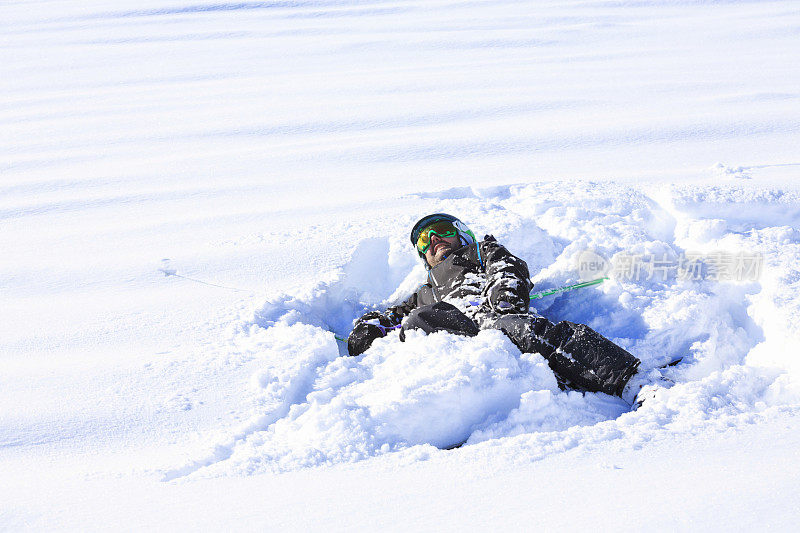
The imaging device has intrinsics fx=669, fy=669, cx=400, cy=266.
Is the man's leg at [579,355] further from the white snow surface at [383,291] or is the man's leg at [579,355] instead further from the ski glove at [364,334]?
the ski glove at [364,334]

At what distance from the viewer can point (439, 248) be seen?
3500mm

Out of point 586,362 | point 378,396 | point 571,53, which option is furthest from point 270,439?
point 571,53

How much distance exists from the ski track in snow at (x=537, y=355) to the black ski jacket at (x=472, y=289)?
0.25 metres

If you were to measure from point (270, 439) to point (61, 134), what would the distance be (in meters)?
5.10

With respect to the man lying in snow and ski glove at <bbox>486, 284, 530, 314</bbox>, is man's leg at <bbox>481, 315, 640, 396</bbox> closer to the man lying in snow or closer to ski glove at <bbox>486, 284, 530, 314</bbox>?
the man lying in snow

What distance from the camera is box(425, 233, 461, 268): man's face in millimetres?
3496

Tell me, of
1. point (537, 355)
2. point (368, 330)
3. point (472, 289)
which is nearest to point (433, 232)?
point (472, 289)

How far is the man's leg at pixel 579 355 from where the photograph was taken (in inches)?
98.3

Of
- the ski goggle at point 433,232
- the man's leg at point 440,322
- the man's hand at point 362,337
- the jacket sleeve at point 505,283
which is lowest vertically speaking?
the man's hand at point 362,337

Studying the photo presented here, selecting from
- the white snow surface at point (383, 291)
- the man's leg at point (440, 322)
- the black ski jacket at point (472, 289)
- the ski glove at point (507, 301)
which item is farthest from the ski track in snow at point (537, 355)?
the ski glove at point (507, 301)

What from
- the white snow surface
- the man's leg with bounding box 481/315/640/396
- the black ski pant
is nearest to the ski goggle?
the white snow surface

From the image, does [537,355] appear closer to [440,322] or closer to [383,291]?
[440,322]

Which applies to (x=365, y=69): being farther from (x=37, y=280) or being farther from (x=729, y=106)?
(x=37, y=280)

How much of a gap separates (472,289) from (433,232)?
448mm
